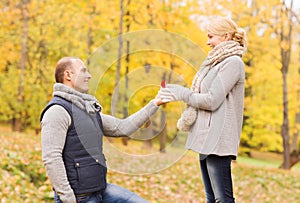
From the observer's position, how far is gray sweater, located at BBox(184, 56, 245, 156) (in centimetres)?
275

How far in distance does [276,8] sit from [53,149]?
39.0 feet

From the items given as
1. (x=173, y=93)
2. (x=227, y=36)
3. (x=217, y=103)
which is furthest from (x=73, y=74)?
(x=227, y=36)

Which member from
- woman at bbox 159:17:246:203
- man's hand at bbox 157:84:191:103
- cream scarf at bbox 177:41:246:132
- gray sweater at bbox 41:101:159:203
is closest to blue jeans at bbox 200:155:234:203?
woman at bbox 159:17:246:203

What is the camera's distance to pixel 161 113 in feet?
9.89

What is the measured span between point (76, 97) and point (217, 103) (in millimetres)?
871

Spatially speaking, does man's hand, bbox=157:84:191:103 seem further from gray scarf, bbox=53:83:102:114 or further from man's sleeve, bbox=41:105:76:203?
man's sleeve, bbox=41:105:76:203

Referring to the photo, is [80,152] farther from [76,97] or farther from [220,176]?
[220,176]

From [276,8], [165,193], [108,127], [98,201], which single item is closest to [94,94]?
[108,127]

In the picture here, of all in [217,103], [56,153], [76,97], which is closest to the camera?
[56,153]

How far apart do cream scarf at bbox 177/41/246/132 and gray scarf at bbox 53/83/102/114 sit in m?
0.59

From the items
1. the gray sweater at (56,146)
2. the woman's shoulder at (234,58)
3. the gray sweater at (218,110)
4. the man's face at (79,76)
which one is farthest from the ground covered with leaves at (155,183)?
the woman's shoulder at (234,58)

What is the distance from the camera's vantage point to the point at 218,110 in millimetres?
2785

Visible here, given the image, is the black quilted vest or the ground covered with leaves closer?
the black quilted vest

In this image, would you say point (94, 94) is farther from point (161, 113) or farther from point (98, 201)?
point (98, 201)
